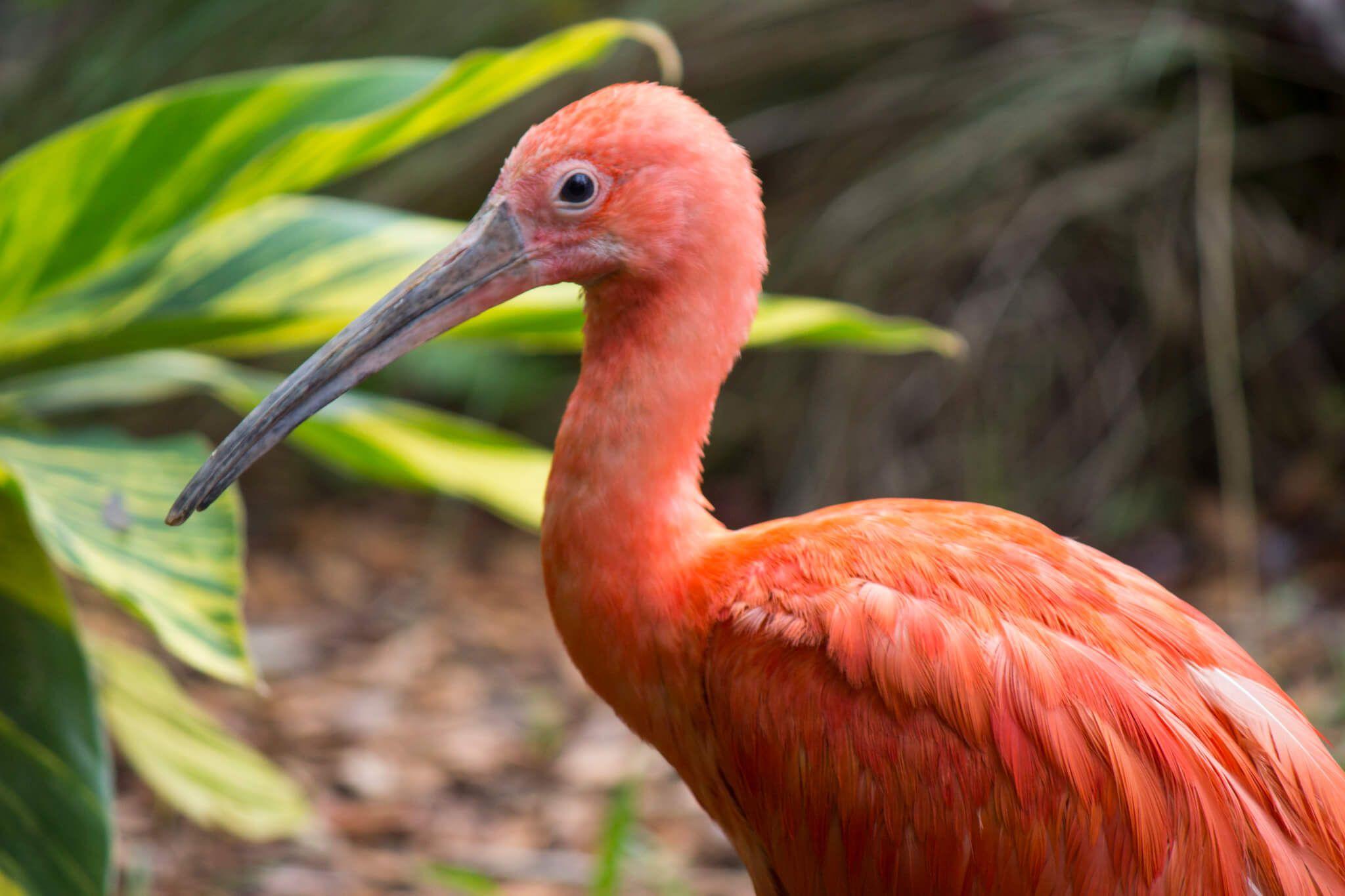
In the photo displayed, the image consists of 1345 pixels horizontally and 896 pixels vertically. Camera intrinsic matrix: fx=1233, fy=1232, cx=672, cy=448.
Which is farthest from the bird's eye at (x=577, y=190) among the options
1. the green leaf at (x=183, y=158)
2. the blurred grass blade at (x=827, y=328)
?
the blurred grass blade at (x=827, y=328)

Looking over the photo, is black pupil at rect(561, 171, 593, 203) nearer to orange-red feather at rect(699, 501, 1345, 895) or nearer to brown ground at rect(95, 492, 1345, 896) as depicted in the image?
orange-red feather at rect(699, 501, 1345, 895)

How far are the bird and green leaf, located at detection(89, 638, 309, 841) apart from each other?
940 millimetres

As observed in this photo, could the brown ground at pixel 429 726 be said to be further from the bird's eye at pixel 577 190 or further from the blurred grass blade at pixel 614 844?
the bird's eye at pixel 577 190

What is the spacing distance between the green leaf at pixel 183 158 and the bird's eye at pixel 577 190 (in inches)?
19.8

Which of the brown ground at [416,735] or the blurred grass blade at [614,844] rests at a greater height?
the brown ground at [416,735]

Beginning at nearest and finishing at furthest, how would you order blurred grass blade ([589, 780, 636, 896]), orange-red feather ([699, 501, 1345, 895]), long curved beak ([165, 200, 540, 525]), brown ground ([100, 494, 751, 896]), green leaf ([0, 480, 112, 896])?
orange-red feather ([699, 501, 1345, 895]), long curved beak ([165, 200, 540, 525]), green leaf ([0, 480, 112, 896]), blurred grass blade ([589, 780, 636, 896]), brown ground ([100, 494, 751, 896])

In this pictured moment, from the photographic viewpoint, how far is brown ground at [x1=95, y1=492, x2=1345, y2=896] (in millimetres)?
2678

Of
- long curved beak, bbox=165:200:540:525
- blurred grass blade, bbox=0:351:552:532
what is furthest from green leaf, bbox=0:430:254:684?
blurred grass blade, bbox=0:351:552:532

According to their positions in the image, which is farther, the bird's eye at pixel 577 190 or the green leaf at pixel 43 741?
the green leaf at pixel 43 741

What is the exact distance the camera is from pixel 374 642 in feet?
11.7

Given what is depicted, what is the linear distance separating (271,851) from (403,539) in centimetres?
158

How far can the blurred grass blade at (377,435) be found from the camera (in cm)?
229

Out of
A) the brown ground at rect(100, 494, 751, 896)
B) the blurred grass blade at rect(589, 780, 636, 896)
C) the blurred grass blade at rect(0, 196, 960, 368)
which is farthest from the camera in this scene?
the brown ground at rect(100, 494, 751, 896)

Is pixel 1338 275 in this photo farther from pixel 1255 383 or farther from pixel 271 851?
pixel 271 851
